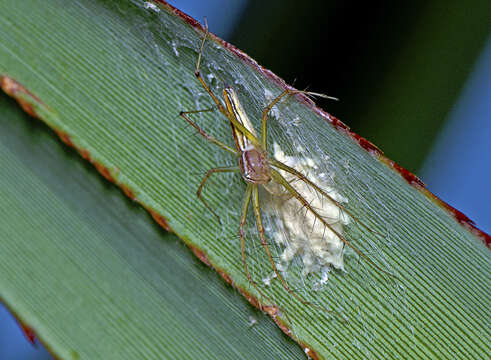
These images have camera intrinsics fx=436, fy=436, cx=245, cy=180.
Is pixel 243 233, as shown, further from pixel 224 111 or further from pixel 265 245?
pixel 224 111

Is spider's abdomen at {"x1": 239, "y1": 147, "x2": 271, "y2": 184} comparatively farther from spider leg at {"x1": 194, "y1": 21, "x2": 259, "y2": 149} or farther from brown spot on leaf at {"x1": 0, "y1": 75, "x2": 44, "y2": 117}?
brown spot on leaf at {"x1": 0, "y1": 75, "x2": 44, "y2": 117}

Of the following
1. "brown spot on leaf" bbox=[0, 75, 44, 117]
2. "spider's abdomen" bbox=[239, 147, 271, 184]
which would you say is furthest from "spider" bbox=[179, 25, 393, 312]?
"brown spot on leaf" bbox=[0, 75, 44, 117]

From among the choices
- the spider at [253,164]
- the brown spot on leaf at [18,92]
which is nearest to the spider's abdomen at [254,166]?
the spider at [253,164]

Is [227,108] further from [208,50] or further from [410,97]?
[410,97]

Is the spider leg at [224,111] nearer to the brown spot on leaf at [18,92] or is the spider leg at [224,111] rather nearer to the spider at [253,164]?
the spider at [253,164]

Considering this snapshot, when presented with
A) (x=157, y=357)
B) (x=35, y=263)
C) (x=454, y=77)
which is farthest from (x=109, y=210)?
(x=454, y=77)
